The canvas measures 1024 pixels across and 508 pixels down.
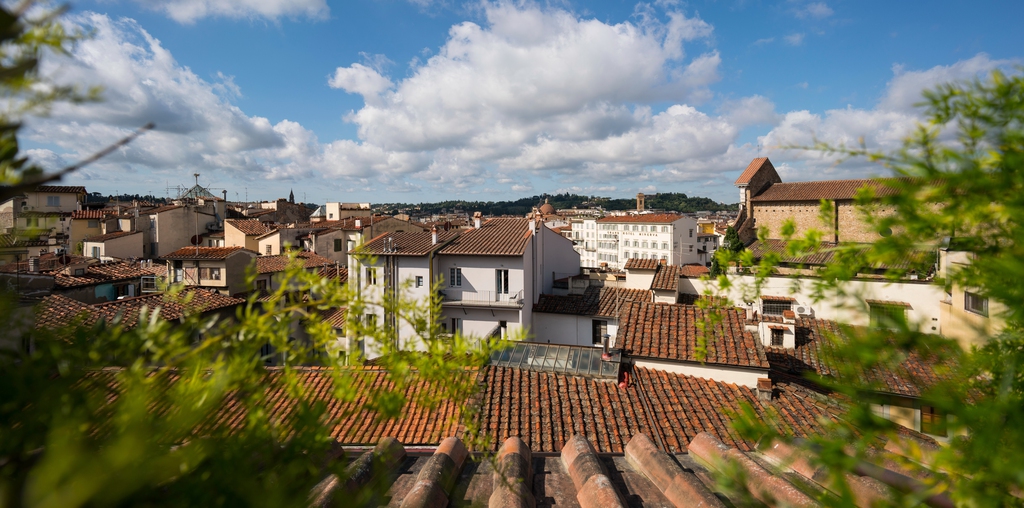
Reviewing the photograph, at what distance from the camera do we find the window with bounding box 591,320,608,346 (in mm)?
22859

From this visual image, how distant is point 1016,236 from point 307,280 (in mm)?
2337

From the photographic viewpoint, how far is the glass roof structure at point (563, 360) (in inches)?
468

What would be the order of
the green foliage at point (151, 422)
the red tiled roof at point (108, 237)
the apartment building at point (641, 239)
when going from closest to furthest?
the green foliage at point (151, 422) → the red tiled roof at point (108, 237) → the apartment building at point (641, 239)

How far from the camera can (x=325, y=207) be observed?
68.6 metres

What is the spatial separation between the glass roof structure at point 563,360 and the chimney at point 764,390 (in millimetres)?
3169

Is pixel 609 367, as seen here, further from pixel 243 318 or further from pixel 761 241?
pixel 243 318

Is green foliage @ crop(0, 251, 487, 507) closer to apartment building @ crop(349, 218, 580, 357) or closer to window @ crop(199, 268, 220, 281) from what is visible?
apartment building @ crop(349, 218, 580, 357)

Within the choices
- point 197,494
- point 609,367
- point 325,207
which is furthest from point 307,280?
point 325,207

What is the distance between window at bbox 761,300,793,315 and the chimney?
388 inches

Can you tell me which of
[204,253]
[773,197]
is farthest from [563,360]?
[773,197]

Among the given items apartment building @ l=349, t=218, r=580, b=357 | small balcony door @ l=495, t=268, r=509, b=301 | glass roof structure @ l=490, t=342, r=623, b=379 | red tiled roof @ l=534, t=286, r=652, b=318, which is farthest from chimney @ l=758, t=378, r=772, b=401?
small balcony door @ l=495, t=268, r=509, b=301

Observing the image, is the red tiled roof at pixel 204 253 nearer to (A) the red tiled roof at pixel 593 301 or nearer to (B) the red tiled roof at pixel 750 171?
(A) the red tiled roof at pixel 593 301

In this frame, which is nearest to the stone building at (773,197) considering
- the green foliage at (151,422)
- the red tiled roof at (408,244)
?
the red tiled roof at (408,244)

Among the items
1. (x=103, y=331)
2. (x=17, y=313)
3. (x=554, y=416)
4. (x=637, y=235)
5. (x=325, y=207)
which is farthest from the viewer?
(x=637, y=235)
